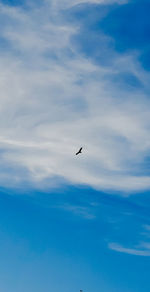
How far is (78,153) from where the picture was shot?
9669 centimetres

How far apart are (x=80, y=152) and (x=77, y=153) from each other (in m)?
3.55

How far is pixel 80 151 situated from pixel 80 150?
619 mm

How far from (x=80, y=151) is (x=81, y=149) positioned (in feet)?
4.54

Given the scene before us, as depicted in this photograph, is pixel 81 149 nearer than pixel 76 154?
No

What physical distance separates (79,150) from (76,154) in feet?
17.6

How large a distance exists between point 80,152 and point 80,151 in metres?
0.67

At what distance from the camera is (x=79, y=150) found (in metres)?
97.9

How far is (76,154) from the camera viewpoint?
9331cm

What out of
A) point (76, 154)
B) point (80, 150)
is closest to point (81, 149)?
point (80, 150)

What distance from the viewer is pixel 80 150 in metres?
98.9

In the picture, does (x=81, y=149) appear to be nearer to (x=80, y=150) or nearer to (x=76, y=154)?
(x=80, y=150)

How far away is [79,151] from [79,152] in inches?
23.9

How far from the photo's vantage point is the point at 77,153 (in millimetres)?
95688

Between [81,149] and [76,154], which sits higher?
[81,149]
